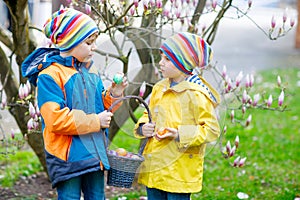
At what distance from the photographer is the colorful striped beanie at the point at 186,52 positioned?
336cm

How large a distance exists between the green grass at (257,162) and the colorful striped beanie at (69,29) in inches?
34.9

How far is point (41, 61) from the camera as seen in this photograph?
3283 mm

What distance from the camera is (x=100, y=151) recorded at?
325 cm

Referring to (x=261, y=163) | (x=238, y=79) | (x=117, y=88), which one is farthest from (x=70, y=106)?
(x=261, y=163)

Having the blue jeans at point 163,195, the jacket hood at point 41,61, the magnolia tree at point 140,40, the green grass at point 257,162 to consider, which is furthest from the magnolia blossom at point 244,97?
the jacket hood at point 41,61

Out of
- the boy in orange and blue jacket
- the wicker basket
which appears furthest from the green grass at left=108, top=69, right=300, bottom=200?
the boy in orange and blue jacket

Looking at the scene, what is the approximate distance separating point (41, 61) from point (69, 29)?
245 millimetres

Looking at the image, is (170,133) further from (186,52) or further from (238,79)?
(238,79)

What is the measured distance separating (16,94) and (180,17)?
4.84 ft

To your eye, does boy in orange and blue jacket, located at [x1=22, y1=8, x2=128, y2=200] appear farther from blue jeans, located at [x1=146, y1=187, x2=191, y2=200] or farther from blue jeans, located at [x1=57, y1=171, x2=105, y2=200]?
blue jeans, located at [x1=146, y1=187, x2=191, y2=200]

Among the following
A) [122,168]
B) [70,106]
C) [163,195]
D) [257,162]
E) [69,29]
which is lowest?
[257,162]

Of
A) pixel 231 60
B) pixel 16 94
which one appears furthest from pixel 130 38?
pixel 231 60

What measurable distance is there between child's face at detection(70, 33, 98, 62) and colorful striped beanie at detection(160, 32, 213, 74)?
40cm

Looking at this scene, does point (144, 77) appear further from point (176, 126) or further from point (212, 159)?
point (212, 159)
